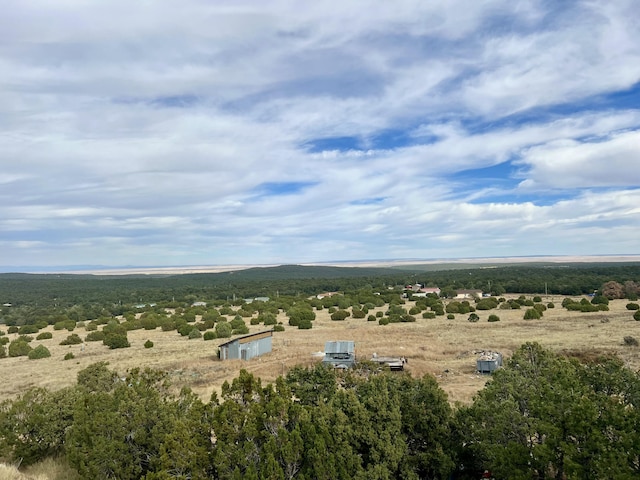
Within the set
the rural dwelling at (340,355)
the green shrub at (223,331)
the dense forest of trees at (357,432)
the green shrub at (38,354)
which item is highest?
the dense forest of trees at (357,432)

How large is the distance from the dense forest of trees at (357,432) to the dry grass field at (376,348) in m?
9.00

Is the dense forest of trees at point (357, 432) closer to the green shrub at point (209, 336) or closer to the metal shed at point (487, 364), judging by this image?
the metal shed at point (487, 364)

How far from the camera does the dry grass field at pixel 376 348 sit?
2855 centimetres

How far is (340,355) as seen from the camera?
99.8 feet

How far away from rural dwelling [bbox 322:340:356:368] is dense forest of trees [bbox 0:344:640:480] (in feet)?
50.1

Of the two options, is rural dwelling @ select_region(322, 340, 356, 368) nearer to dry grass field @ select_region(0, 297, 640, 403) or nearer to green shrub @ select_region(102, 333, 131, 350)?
dry grass field @ select_region(0, 297, 640, 403)

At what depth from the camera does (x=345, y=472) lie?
1060 centimetres

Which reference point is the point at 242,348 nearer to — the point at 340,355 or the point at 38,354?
the point at 340,355

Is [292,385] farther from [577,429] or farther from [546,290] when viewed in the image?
[546,290]

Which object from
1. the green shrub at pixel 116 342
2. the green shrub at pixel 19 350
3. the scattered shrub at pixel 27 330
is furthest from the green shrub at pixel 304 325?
the scattered shrub at pixel 27 330

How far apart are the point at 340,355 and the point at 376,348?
7.40 m

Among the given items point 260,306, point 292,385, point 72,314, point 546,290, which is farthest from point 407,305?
point 292,385

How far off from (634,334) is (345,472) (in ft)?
122

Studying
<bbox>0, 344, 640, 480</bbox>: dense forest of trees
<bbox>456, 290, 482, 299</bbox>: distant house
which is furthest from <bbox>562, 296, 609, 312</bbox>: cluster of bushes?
<bbox>0, 344, 640, 480</bbox>: dense forest of trees
